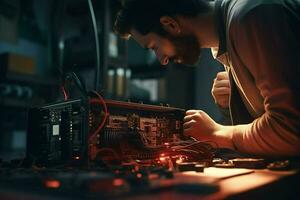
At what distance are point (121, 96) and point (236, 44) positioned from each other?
1844mm

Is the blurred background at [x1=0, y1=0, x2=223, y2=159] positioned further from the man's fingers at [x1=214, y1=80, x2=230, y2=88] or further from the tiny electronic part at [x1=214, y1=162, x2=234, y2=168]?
the tiny electronic part at [x1=214, y1=162, x2=234, y2=168]

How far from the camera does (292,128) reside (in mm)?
860

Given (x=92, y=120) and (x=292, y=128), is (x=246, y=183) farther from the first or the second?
(x=92, y=120)

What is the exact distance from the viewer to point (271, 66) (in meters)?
0.88

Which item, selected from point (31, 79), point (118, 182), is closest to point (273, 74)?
point (118, 182)

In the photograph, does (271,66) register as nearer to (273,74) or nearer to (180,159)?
(273,74)

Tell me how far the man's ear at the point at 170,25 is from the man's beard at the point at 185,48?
0.02m

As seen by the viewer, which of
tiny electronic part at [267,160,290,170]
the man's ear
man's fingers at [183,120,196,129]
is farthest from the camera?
the man's ear

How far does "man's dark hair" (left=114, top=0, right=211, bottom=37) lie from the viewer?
3.84ft

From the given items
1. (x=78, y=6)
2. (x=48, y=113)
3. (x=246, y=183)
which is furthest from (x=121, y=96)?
(x=246, y=183)

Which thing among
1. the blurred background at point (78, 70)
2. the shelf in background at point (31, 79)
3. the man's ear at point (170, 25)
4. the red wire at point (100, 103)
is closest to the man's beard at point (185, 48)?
the man's ear at point (170, 25)

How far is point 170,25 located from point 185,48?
0.11m

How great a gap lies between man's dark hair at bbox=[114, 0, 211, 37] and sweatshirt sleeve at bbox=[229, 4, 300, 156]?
0.28 meters

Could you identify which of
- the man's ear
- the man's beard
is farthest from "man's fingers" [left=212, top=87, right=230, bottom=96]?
the man's ear
